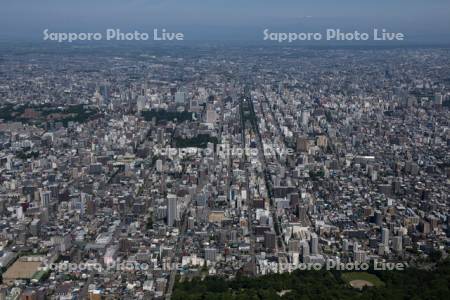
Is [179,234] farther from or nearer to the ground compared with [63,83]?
nearer to the ground

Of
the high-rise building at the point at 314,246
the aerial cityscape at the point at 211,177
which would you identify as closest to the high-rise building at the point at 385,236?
the aerial cityscape at the point at 211,177

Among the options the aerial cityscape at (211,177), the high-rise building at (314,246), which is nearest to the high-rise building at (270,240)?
the aerial cityscape at (211,177)

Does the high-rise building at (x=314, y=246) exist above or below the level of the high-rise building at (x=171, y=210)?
below

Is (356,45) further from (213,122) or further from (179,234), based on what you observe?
(179,234)

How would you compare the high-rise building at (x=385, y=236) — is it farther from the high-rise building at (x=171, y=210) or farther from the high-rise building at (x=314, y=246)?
the high-rise building at (x=171, y=210)

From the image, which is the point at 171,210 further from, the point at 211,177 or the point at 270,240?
the point at 211,177

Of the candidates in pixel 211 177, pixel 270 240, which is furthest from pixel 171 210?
pixel 211 177

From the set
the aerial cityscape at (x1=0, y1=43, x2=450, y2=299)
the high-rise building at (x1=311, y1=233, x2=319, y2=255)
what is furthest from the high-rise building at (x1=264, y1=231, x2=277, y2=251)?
the high-rise building at (x1=311, y1=233, x2=319, y2=255)

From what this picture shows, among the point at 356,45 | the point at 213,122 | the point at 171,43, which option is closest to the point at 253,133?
the point at 213,122

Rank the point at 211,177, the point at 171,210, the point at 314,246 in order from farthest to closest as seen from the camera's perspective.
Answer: the point at 211,177 → the point at 171,210 → the point at 314,246

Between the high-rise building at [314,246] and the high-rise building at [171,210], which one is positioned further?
the high-rise building at [171,210]

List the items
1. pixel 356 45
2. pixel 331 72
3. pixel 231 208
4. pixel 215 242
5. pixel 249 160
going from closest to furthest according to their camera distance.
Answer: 1. pixel 215 242
2. pixel 231 208
3. pixel 249 160
4. pixel 331 72
5. pixel 356 45
